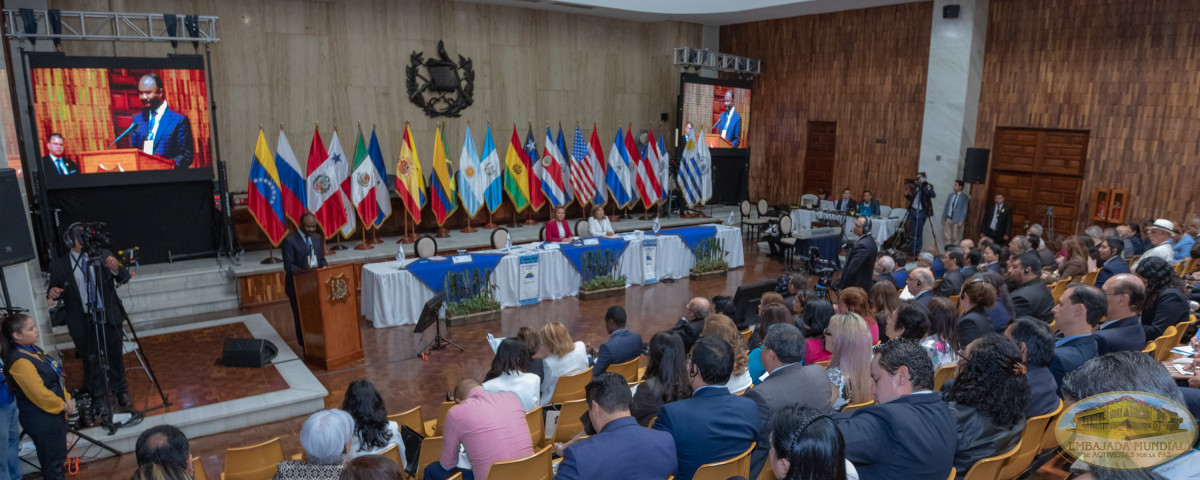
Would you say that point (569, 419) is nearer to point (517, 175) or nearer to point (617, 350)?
point (617, 350)

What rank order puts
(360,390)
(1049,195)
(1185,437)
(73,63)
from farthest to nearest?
(1049,195) → (73,63) → (360,390) → (1185,437)

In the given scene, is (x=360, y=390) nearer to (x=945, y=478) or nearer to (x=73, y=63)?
(x=945, y=478)

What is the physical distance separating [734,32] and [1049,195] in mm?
7640

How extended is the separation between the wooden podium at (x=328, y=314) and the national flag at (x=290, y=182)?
11.6 feet

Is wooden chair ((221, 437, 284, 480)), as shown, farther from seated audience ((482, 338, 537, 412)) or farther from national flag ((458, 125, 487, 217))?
national flag ((458, 125, 487, 217))

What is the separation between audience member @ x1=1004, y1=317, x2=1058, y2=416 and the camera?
3.51 metres

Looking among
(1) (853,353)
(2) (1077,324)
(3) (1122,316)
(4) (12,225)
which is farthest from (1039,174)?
(4) (12,225)

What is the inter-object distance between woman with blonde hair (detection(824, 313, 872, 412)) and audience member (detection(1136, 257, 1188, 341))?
312 centimetres

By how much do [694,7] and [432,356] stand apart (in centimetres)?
1023

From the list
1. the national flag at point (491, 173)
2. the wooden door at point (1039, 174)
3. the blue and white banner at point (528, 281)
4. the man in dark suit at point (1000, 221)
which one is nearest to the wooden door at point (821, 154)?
the wooden door at point (1039, 174)

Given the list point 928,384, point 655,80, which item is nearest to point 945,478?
point 928,384

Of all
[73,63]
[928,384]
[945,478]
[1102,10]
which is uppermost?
[1102,10]

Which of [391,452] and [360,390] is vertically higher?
[360,390]

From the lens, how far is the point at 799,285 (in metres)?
6.08
